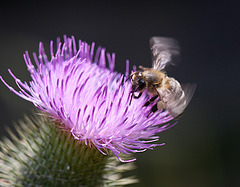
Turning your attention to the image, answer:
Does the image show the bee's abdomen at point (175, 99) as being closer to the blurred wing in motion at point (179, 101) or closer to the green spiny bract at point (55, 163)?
the blurred wing in motion at point (179, 101)

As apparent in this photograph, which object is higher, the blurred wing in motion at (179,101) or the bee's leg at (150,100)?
the blurred wing in motion at (179,101)

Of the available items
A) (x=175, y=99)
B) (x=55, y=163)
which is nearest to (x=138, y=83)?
(x=175, y=99)

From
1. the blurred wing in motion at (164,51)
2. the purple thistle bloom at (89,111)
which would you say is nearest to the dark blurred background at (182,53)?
the blurred wing in motion at (164,51)

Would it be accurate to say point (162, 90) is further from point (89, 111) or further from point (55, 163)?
point (55, 163)

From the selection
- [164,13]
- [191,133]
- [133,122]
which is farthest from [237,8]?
[133,122]

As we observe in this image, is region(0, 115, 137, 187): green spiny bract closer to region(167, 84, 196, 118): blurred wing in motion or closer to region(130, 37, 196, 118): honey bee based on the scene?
region(130, 37, 196, 118): honey bee

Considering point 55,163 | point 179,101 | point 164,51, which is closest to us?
point 179,101
